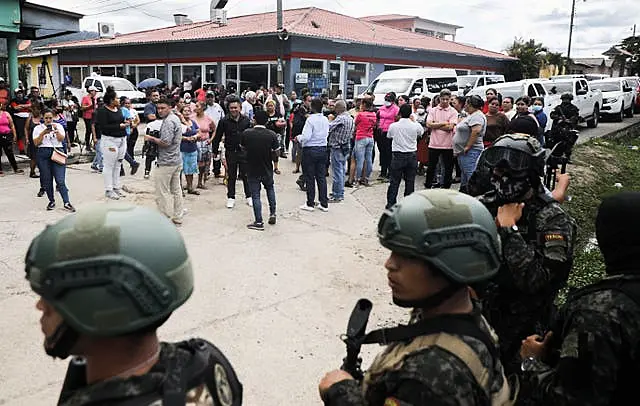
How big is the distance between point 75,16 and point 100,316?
1480 cm

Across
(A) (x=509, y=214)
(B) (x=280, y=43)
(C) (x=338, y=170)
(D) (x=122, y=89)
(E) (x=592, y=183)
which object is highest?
(B) (x=280, y=43)

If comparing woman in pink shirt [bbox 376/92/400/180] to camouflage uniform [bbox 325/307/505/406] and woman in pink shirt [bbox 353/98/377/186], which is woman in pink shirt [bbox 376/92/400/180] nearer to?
woman in pink shirt [bbox 353/98/377/186]

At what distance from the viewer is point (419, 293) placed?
1.57 metres

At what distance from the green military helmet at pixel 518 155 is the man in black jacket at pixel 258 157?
460 centimetres

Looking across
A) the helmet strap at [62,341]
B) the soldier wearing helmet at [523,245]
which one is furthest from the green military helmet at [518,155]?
the helmet strap at [62,341]

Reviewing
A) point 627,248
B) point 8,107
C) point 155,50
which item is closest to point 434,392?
point 627,248

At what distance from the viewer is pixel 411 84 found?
1789 centimetres

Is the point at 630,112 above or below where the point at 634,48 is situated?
below

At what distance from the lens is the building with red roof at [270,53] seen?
22.9 meters

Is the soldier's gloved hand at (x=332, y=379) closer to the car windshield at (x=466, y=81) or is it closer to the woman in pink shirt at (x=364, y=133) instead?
the woman in pink shirt at (x=364, y=133)

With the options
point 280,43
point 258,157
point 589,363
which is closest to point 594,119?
point 280,43

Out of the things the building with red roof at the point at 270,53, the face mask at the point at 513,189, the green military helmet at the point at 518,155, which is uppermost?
the building with red roof at the point at 270,53

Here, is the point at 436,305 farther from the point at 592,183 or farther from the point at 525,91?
the point at 525,91

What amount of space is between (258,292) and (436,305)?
3.83 meters
